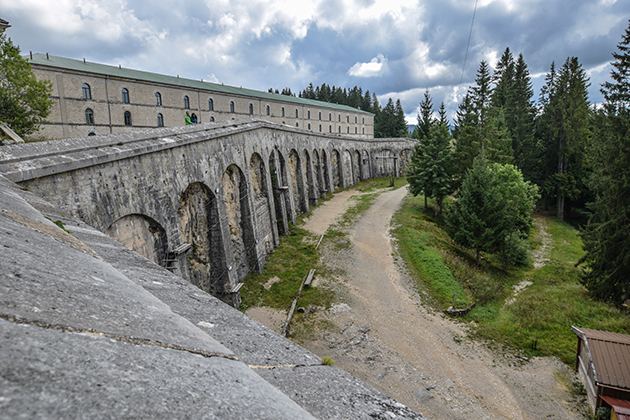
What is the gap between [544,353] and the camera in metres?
13.5

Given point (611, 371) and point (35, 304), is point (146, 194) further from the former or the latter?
point (611, 371)

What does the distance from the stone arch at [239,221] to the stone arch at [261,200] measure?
1.76 m

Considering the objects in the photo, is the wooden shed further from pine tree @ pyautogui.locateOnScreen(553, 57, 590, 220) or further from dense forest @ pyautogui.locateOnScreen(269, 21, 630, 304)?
pine tree @ pyautogui.locateOnScreen(553, 57, 590, 220)

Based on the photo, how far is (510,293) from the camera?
20656 millimetres

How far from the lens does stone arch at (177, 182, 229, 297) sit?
13969mm

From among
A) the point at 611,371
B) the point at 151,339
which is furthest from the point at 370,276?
the point at 151,339

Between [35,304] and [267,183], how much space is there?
22896 mm

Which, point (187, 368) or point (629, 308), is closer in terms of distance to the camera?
point (187, 368)

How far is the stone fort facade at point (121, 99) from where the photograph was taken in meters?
31.9

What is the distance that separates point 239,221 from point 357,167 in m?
39.9

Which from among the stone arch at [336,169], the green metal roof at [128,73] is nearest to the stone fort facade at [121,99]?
the green metal roof at [128,73]

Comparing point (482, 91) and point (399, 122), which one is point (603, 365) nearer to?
point (482, 91)

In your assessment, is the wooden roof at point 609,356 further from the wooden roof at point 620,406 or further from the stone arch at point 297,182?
the stone arch at point 297,182

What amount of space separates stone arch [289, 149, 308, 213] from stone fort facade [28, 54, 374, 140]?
17698 mm
